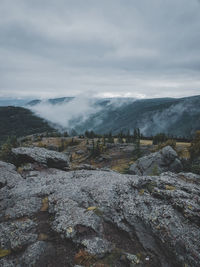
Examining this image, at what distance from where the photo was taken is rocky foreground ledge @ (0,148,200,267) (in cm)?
1409

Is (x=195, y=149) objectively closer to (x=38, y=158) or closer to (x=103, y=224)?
(x=38, y=158)

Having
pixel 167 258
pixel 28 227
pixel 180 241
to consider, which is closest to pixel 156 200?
pixel 180 241

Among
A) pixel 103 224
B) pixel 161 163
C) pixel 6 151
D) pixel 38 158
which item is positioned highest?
pixel 38 158

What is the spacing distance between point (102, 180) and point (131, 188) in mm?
5386

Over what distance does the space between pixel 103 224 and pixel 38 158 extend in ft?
95.6

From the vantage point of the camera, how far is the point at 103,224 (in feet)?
57.2

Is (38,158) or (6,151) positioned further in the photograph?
(6,151)

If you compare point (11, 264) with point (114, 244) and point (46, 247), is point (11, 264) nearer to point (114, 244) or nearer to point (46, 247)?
point (46, 247)

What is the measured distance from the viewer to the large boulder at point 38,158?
1583 inches

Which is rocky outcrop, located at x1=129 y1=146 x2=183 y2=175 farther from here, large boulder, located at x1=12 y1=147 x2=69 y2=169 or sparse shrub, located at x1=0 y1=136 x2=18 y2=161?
sparse shrub, located at x1=0 y1=136 x2=18 y2=161

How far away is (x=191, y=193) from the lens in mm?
21641

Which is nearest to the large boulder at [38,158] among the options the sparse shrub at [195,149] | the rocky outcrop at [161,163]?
the rocky outcrop at [161,163]

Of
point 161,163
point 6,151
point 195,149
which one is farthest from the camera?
point 6,151

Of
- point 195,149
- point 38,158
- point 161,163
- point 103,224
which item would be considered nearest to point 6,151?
point 38,158
